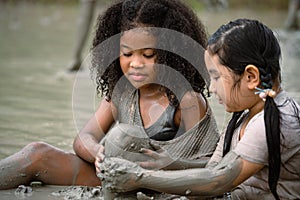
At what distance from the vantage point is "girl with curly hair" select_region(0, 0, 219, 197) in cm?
281

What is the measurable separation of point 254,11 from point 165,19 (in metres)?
14.3

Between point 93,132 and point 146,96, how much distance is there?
32 cm

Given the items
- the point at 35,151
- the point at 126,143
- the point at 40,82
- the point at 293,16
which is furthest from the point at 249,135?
the point at 293,16

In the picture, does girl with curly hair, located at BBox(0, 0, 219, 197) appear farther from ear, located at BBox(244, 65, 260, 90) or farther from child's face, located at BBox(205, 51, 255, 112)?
ear, located at BBox(244, 65, 260, 90)

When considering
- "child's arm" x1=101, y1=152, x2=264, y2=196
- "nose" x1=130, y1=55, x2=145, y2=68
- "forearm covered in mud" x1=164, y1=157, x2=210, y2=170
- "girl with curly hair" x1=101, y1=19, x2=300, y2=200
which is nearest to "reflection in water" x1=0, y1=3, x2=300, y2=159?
"nose" x1=130, y1=55, x2=145, y2=68

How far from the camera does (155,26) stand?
2893mm

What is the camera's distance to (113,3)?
3.13 m

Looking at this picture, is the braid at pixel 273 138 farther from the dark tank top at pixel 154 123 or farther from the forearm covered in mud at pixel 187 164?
the dark tank top at pixel 154 123

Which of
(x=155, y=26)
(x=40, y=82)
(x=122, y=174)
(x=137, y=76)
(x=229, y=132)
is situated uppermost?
(x=155, y=26)

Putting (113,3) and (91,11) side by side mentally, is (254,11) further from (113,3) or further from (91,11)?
(113,3)

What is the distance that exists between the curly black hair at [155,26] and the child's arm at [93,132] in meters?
0.08

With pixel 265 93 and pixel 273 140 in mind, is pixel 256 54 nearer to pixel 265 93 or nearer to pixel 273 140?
pixel 265 93

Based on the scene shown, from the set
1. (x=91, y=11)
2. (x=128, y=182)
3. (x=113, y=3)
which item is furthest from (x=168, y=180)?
(x=91, y=11)

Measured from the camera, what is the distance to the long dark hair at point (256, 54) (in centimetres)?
224
